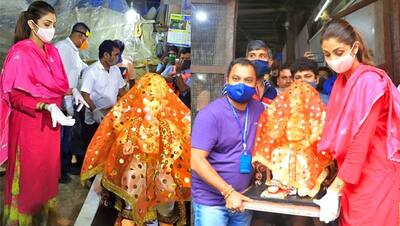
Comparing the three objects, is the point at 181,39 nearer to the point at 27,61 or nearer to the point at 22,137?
the point at 27,61

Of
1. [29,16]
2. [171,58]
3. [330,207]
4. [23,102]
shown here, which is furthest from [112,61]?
[330,207]

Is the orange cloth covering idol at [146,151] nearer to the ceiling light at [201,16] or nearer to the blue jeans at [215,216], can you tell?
the blue jeans at [215,216]

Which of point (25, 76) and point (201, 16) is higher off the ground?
point (201, 16)

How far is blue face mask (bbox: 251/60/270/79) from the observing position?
2336 mm

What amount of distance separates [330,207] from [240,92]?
674mm

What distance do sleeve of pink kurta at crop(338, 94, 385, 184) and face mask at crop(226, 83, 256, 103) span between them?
551 millimetres

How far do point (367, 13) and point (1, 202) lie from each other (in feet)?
9.90

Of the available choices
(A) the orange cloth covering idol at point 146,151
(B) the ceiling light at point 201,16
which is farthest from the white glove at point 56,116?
(B) the ceiling light at point 201,16

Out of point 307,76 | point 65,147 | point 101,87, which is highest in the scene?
point 307,76

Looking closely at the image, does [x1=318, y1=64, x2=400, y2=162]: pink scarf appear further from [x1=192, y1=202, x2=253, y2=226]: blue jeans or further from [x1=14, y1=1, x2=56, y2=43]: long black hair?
[x1=14, y1=1, x2=56, y2=43]: long black hair

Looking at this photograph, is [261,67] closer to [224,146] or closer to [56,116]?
[224,146]

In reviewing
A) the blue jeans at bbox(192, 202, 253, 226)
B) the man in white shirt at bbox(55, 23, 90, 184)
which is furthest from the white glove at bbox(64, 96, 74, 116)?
the blue jeans at bbox(192, 202, 253, 226)

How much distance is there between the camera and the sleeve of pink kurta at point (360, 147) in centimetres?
178

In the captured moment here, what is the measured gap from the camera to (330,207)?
1.85 metres
